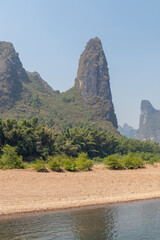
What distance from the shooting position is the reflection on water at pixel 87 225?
12502 mm

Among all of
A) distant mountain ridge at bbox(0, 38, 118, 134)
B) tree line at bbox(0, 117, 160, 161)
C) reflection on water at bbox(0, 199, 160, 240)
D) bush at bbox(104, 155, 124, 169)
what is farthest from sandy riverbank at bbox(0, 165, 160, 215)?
distant mountain ridge at bbox(0, 38, 118, 134)

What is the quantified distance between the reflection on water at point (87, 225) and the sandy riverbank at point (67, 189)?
5.53 feet

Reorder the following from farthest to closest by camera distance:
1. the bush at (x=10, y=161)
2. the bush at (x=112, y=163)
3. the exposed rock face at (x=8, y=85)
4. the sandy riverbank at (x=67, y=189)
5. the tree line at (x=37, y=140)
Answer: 1. the exposed rock face at (x=8, y=85)
2. the tree line at (x=37, y=140)
3. the bush at (x=112, y=163)
4. the bush at (x=10, y=161)
5. the sandy riverbank at (x=67, y=189)

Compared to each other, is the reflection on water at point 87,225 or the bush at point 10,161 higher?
the bush at point 10,161

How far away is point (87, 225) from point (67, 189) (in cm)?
845

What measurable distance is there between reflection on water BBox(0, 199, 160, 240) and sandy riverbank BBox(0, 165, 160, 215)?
5.53 ft

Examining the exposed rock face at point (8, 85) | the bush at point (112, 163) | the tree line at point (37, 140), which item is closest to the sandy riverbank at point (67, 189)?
the bush at point (112, 163)

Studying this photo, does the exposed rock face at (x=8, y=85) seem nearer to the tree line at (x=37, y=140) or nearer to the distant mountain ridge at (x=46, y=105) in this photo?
the distant mountain ridge at (x=46, y=105)

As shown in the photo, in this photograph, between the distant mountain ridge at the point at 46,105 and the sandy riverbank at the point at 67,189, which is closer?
the sandy riverbank at the point at 67,189

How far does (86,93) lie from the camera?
19962cm

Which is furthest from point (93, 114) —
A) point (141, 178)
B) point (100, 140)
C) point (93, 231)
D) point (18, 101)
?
point (93, 231)

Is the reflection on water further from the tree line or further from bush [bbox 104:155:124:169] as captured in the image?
the tree line

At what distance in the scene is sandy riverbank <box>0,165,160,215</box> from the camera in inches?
713

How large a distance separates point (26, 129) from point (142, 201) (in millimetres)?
27581
